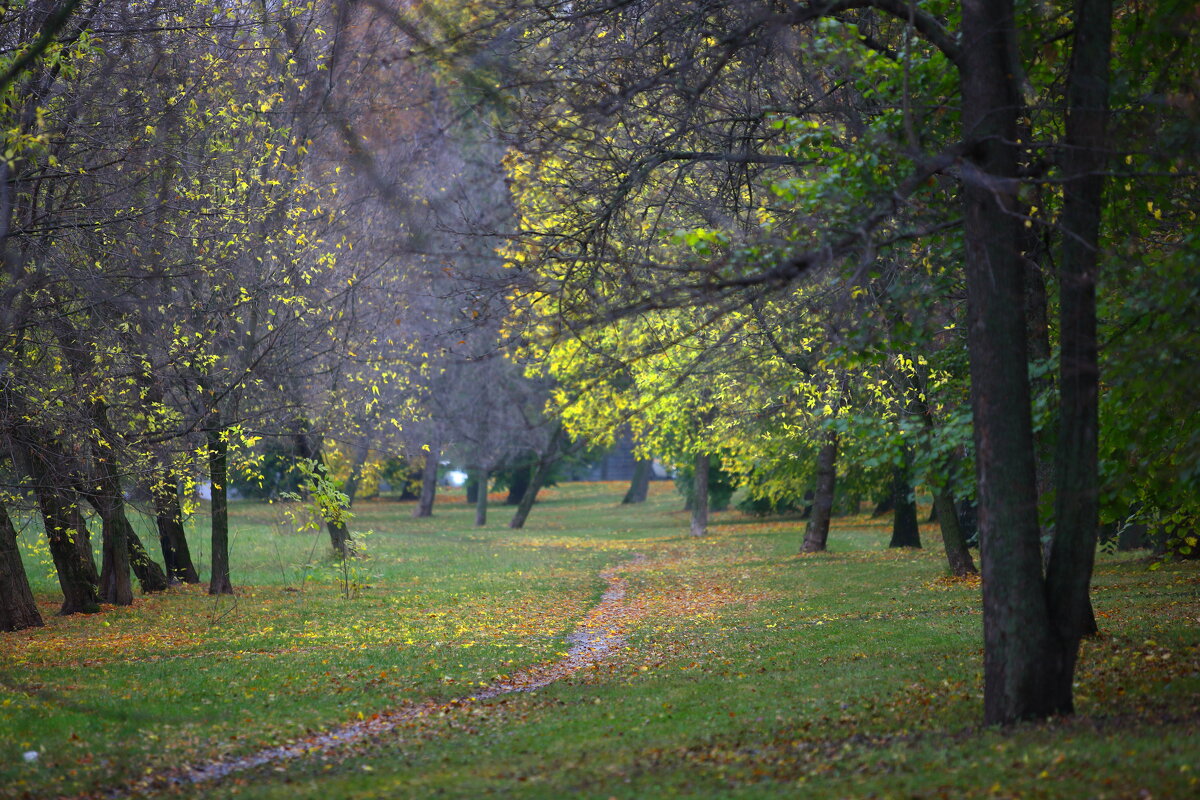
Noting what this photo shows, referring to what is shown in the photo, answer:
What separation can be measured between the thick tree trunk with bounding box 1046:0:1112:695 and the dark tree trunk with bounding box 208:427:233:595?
13675mm

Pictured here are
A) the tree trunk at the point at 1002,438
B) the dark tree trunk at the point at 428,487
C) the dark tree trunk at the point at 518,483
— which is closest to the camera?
the tree trunk at the point at 1002,438

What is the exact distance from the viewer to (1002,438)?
6.94 metres

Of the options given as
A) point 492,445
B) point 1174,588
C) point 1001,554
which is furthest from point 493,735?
point 492,445

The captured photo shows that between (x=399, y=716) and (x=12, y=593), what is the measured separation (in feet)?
26.9

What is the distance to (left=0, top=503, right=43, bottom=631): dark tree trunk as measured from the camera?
13875 mm

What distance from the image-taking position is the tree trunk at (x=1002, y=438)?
22.6 ft

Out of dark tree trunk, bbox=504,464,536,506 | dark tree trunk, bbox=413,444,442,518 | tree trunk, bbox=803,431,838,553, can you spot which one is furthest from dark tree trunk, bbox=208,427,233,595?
dark tree trunk, bbox=504,464,536,506

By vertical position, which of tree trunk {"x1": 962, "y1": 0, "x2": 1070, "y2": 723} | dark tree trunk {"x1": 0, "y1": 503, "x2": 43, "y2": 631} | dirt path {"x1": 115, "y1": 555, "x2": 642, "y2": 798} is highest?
tree trunk {"x1": 962, "y1": 0, "x2": 1070, "y2": 723}

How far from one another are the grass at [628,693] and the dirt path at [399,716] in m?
0.19

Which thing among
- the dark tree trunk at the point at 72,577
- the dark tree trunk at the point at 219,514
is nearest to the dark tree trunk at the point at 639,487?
the dark tree trunk at the point at 219,514

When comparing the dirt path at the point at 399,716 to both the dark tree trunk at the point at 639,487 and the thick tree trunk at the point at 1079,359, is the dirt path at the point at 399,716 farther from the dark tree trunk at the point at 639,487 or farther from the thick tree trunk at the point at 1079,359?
the dark tree trunk at the point at 639,487

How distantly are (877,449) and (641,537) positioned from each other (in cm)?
2664

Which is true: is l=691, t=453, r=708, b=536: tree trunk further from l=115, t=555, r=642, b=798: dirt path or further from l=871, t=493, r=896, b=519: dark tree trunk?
l=115, t=555, r=642, b=798: dirt path

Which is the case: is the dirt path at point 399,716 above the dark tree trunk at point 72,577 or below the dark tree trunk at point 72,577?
below
